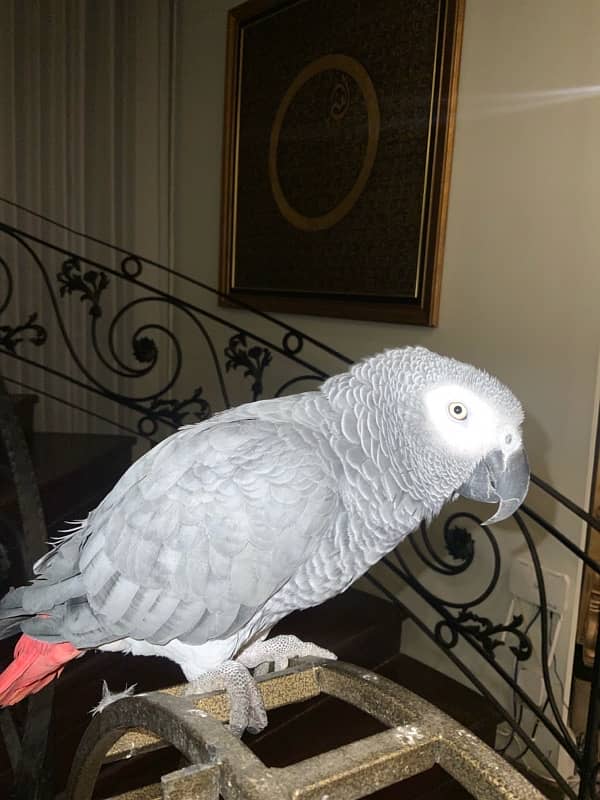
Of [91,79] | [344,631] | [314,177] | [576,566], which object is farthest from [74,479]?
[91,79]

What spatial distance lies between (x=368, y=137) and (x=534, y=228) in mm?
708

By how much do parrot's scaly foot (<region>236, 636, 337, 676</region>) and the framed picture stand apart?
119 cm

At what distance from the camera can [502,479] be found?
0.77 m

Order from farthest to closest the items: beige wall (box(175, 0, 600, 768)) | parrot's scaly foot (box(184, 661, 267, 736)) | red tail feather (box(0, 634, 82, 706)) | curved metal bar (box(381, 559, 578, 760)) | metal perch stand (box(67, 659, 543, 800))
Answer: beige wall (box(175, 0, 600, 768)) < curved metal bar (box(381, 559, 578, 760)) < red tail feather (box(0, 634, 82, 706)) < parrot's scaly foot (box(184, 661, 267, 736)) < metal perch stand (box(67, 659, 543, 800))

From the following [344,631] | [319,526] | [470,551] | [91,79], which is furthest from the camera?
[91,79]

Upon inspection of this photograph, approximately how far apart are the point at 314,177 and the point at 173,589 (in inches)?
72.0

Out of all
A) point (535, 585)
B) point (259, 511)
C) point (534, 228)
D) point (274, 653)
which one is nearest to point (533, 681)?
point (535, 585)

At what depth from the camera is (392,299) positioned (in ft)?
6.42

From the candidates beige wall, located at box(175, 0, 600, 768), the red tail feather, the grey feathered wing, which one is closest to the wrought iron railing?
beige wall, located at box(175, 0, 600, 768)

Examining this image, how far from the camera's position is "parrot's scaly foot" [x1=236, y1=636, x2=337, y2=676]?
90cm

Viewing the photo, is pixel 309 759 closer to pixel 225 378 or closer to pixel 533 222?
pixel 533 222

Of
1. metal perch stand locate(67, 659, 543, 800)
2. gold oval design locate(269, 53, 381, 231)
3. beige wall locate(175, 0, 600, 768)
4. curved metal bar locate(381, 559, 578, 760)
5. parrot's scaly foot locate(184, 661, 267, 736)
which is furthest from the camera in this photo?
gold oval design locate(269, 53, 381, 231)

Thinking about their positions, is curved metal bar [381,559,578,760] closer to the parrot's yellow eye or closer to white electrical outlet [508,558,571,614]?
white electrical outlet [508,558,571,614]

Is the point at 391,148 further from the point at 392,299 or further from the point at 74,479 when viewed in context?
the point at 74,479
